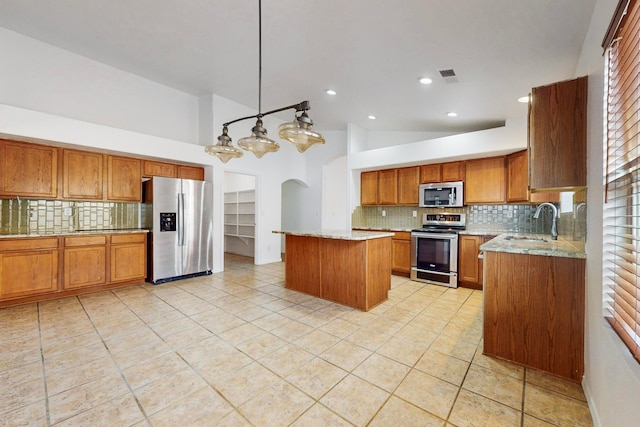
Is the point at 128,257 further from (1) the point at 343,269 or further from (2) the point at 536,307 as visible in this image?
(2) the point at 536,307

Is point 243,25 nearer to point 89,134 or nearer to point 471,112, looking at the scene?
point 89,134

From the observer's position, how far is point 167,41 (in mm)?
3275

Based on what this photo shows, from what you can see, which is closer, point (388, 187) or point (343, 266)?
point (343, 266)

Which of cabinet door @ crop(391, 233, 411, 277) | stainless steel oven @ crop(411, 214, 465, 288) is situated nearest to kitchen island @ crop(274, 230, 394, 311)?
stainless steel oven @ crop(411, 214, 465, 288)

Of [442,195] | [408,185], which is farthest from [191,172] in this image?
[442,195]

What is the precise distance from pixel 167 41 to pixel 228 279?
3.46 m

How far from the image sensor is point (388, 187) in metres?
5.48

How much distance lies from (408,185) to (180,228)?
13.6ft

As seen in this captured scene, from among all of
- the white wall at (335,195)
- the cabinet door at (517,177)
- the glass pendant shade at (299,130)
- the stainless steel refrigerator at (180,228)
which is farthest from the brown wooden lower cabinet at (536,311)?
the white wall at (335,195)

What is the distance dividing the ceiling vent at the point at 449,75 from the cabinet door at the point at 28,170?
5089mm

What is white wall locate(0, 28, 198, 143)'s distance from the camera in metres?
3.44

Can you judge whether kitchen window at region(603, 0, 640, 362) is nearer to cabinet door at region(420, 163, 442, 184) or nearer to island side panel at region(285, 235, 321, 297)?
island side panel at region(285, 235, 321, 297)

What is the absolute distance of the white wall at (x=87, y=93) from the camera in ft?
11.3

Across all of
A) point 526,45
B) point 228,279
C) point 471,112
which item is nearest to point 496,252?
point 526,45
